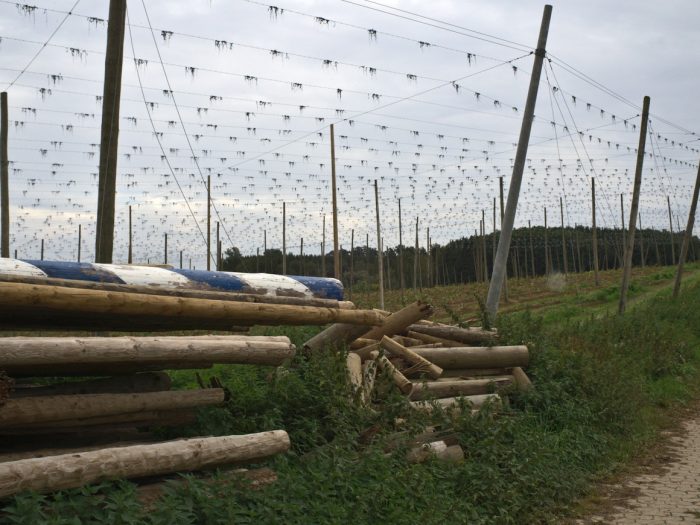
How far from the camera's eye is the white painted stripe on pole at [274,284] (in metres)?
8.27

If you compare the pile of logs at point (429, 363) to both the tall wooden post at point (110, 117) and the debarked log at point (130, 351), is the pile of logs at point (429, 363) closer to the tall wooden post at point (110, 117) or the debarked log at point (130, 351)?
the debarked log at point (130, 351)

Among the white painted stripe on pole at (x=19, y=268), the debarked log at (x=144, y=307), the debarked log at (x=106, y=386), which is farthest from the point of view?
the white painted stripe on pole at (x=19, y=268)

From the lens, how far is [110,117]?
10180 mm

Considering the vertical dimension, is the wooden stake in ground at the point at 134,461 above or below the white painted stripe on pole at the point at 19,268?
below

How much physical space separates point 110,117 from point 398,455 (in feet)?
19.6

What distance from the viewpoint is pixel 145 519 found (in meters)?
5.01

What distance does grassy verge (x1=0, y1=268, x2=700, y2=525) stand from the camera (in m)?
5.22

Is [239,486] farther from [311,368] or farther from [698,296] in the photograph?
[698,296]

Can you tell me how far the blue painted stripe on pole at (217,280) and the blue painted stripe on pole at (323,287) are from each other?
0.90 metres

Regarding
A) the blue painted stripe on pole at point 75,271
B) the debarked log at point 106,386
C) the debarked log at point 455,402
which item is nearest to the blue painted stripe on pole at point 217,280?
the blue painted stripe on pole at point 75,271

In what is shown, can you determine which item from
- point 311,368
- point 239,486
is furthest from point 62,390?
point 311,368

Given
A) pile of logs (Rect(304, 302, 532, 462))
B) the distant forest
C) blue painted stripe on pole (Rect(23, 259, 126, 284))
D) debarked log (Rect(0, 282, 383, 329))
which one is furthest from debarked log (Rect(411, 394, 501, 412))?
the distant forest

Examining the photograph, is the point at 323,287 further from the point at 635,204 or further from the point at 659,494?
the point at 635,204

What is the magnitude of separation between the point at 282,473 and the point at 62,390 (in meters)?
1.99
